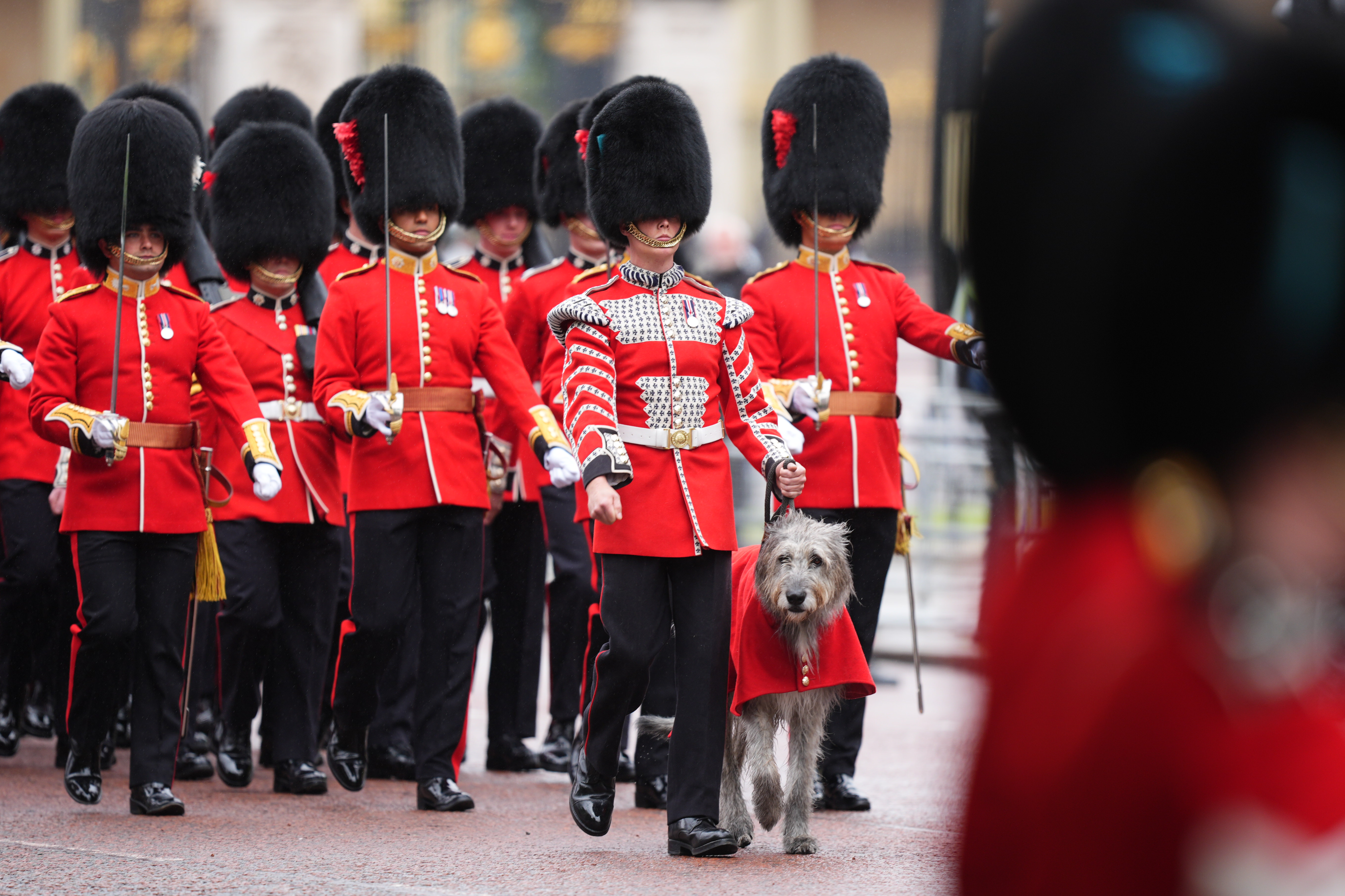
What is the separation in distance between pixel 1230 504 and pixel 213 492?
4.68m

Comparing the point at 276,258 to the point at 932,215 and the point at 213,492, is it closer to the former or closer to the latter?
the point at 213,492

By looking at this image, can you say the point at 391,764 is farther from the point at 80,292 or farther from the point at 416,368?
the point at 80,292

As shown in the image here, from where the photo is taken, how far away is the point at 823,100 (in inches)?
255

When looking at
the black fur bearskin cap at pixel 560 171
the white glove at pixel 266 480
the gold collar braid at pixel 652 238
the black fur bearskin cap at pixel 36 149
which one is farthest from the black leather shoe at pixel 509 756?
the black fur bearskin cap at pixel 36 149

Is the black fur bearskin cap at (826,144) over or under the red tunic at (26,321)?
over

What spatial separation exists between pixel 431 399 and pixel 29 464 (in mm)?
1681

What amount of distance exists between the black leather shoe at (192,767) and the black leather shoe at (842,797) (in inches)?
82.1

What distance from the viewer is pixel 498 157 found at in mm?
7797

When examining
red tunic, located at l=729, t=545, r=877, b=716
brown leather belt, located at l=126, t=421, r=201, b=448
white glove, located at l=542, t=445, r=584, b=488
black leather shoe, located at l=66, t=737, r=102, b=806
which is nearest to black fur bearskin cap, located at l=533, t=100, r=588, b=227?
brown leather belt, located at l=126, t=421, r=201, b=448

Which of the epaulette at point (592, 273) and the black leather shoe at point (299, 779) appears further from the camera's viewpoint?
the epaulette at point (592, 273)

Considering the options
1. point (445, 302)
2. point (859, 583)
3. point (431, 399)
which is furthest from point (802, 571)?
point (445, 302)

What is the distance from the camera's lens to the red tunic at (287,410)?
6.30 meters

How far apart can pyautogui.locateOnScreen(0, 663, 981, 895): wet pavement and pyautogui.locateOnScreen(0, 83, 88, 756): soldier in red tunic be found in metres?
0.43

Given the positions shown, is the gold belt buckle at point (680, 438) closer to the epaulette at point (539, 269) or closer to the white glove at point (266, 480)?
the white glove at point (266, 480)
